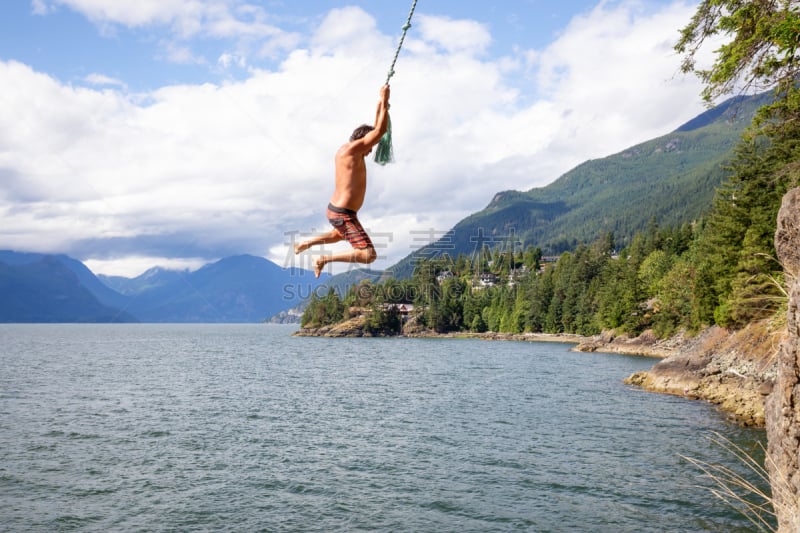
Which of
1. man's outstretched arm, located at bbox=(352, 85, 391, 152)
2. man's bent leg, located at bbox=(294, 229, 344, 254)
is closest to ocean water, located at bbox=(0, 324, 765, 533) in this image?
man's bent leg, located at bbox=(294, 229, 344, 254)

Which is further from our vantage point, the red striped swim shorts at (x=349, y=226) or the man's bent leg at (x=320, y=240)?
the man's bent leg at (x=320, y=240)

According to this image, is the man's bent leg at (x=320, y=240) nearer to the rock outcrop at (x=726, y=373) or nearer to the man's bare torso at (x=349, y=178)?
the man's bare torso at (x=349, y=178)

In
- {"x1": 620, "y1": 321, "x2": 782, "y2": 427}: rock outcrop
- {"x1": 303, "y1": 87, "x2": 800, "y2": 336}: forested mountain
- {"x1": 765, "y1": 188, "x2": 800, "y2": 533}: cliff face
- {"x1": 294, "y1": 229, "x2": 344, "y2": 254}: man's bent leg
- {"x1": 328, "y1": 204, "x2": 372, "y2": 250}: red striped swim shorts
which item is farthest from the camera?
{"x1": 303, "y1": 87, "x2": 800, "y2": 336}: forested mountain

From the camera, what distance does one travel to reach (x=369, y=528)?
549 inches

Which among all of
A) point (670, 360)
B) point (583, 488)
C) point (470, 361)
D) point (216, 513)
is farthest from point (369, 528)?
point (470, 361)

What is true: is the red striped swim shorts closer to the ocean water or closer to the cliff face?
the cliff face

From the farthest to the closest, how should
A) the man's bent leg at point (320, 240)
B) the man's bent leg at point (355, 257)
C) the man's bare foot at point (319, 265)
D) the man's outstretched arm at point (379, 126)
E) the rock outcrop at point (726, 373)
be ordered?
the rock outcrop at point (726, 373), the man's bare foot at point (319, 265), the man's bent leg at point (320, 240), the man's bent leg at point (355, 257), the man's outstretched arm at point (379, 126)

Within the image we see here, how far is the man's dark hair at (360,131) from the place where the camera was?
192 inches

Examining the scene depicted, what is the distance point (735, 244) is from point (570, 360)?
23.5 m

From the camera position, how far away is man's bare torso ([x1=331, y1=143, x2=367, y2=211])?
4793mm

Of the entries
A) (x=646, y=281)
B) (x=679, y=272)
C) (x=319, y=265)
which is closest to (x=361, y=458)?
(x=319, y=265)

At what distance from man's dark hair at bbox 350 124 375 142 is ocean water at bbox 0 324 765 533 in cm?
1181

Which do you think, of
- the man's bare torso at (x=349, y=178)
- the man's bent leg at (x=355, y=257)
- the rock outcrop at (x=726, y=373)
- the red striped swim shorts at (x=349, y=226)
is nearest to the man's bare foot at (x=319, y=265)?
the man's bent leg at (x=355, y=257)

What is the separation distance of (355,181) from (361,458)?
16861 mm
